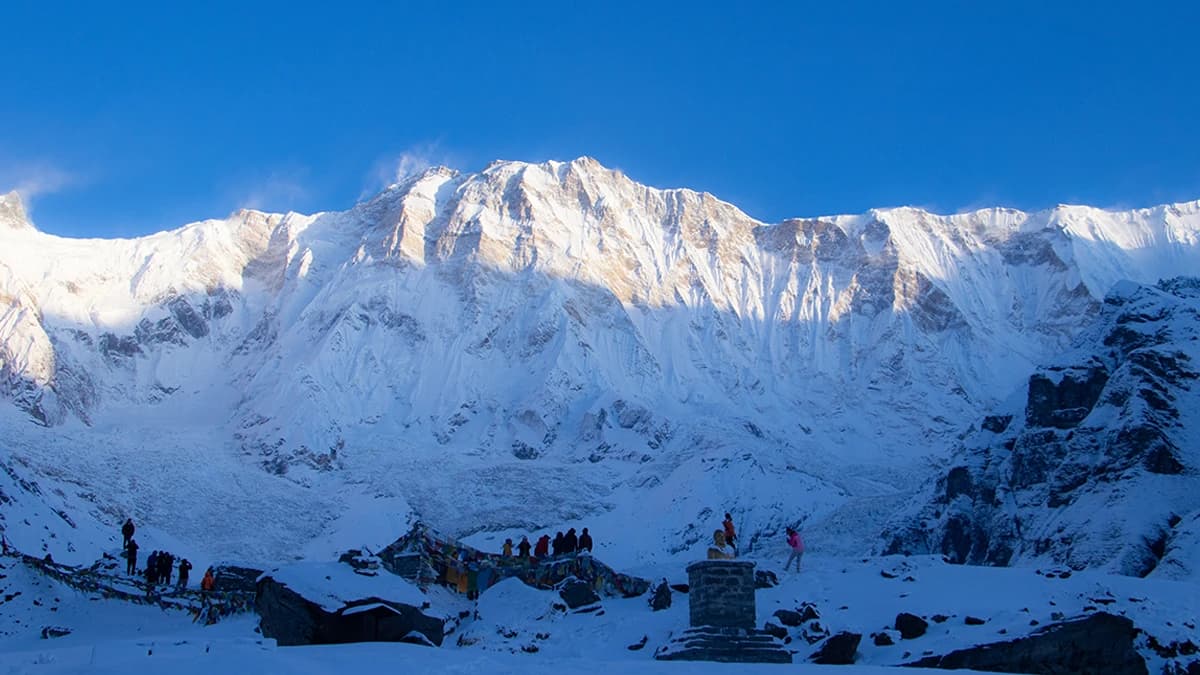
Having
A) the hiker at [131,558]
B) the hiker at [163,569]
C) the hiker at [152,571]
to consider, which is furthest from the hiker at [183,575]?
the hiker at [131,558]

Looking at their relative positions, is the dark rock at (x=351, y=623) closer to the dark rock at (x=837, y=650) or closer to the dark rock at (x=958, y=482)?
the dark rock at (x=837, y=650)

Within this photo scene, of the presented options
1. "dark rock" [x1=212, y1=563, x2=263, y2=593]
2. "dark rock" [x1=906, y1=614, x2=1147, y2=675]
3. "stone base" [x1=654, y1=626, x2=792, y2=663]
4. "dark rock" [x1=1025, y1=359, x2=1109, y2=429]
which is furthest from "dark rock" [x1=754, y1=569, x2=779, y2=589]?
"dark rock" [x1=1025, y1=359, x2=1109, y2=429]

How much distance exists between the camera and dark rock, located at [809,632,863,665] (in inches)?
1006

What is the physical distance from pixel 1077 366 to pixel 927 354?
72313 millimetres

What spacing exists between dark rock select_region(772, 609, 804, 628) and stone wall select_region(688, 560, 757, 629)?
174 cm

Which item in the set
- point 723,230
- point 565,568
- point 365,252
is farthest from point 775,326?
point 565,568

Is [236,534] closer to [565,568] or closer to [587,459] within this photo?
[587,459]

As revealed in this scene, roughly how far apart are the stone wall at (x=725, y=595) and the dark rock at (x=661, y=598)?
5.02m

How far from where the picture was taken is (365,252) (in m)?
168

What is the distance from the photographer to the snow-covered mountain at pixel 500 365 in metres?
105

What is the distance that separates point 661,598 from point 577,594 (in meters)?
2.83

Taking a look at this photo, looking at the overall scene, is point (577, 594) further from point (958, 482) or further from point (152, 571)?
point (958, 482)

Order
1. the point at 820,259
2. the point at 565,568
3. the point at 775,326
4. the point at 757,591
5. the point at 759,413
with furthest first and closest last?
the point at 820,259, the point at 775,326, the point at 759,413, the point at 565,568, the point at 757,591

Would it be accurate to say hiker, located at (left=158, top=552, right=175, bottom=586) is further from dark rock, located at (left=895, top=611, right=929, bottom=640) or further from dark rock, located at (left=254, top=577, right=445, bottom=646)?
dark rock, located at (left=895, top=611, right=929, bottom=640)
